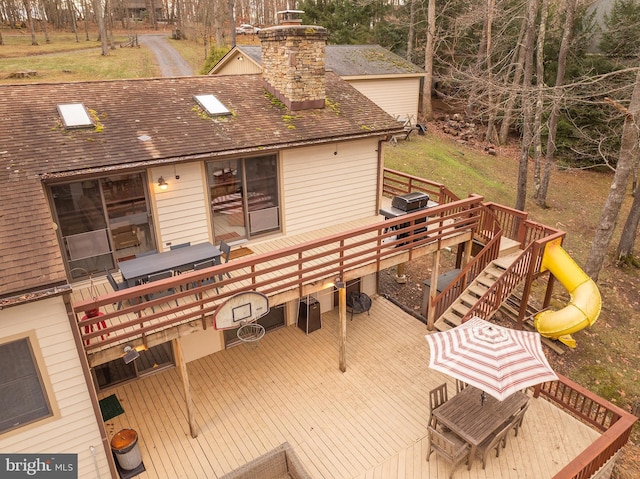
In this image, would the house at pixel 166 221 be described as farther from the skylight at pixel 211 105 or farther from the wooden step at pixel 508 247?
the wooden step at pixel 508 247

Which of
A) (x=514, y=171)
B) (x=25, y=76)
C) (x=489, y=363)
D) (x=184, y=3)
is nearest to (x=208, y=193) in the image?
(x=489, y=363)

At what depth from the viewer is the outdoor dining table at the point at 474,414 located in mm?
8250

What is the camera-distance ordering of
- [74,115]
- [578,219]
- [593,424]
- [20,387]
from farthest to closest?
1. [578,219]
2. [74,115]
3. [593,424]
4. [20,387]

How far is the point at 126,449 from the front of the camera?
8133 millimetres

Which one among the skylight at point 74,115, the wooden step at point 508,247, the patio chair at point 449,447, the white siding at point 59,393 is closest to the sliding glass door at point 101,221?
the skylight at point 74,115

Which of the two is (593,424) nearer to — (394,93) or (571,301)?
(571,301)

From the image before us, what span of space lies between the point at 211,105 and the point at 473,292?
888cm

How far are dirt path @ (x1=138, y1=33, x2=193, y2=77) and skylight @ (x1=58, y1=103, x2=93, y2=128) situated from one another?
1065 inches

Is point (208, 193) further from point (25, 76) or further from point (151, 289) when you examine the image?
point (25, 76)

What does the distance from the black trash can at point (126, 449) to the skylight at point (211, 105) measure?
299 inches

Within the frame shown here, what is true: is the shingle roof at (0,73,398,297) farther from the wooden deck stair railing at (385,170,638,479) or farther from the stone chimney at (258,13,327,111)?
the wooden deck stair railing at (385,170,638,479)

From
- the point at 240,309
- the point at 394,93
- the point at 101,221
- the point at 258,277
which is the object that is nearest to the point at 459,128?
the point at 394,93

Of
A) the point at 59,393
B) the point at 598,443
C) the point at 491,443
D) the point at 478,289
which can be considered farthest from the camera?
the point at 478,289

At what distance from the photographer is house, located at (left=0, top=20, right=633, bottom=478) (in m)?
6.96
